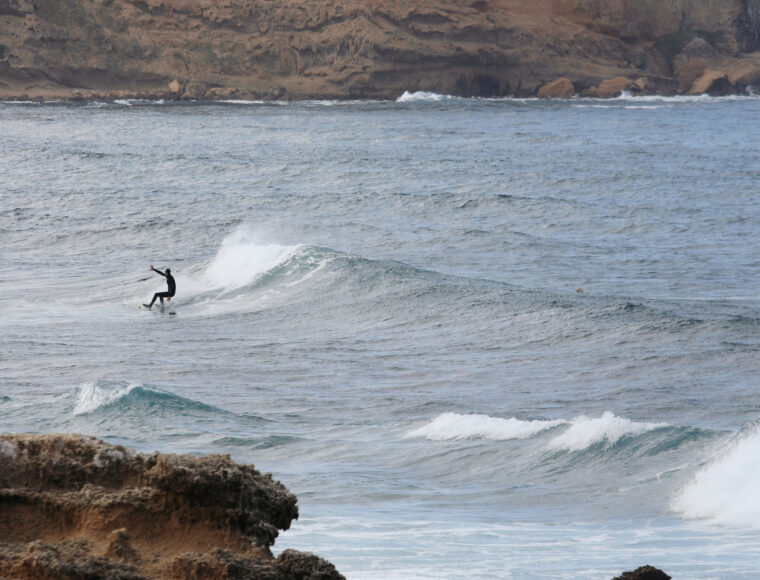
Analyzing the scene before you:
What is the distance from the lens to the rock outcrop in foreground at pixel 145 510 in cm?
401

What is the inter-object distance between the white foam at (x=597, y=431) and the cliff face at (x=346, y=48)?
77.5m

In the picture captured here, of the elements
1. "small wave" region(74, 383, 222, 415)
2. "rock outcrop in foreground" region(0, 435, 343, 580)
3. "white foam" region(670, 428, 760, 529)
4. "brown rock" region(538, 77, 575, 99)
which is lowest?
"white foam" region(670, 428, 760, 529)

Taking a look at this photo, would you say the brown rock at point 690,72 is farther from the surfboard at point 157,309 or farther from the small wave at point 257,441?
the small wave at point 257,441

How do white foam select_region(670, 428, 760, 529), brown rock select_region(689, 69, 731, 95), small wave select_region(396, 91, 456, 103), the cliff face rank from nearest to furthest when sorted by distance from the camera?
1. white foam select_region(670, 428, 760, 529)
2. the cliff face
3. small wave select_region(396, 91, 456, 103)
4. brown rock select_region(689, 69, 731, 95)

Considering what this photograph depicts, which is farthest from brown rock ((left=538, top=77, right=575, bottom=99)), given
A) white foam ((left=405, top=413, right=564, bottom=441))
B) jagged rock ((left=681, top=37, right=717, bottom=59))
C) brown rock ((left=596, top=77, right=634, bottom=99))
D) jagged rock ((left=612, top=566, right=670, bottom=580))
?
jagged rock ((left=612, top=566, right=670, bottom=580))

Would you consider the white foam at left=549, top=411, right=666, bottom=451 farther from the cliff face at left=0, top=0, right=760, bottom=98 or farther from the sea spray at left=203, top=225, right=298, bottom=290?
the cliff face at left=0, top=0, right=760, bottom=98

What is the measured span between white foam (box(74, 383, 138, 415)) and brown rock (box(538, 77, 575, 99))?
85642 millimetres

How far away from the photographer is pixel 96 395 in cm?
1261

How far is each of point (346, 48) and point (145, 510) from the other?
91.8 m

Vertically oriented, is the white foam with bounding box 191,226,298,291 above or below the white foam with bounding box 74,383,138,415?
above

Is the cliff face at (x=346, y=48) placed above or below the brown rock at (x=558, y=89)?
above

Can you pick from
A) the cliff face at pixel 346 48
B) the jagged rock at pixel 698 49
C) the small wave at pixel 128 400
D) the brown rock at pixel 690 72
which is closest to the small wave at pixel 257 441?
the small wave at pixel 128 400

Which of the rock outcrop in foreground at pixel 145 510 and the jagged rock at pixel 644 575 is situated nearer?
the rock outcrop in foreground at pixel 145 510

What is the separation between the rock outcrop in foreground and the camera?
4.01 meters
